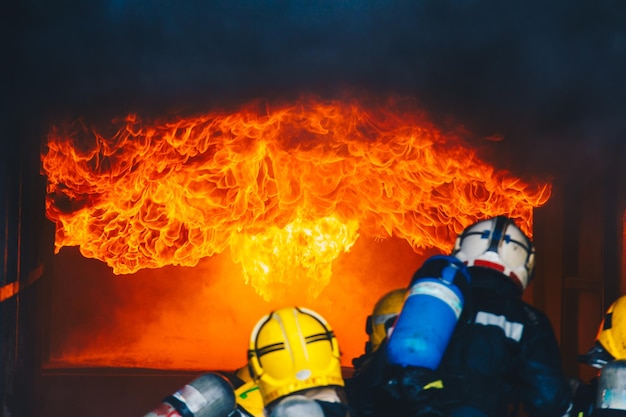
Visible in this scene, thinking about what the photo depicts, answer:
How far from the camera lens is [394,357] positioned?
329 centimetres

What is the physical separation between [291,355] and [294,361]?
0.03 m

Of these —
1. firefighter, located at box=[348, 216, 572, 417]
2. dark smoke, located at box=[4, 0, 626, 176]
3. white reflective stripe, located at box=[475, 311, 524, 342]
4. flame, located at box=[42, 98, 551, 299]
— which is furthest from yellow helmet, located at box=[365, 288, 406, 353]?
flame, located at box=[42, 98, 551, 299]

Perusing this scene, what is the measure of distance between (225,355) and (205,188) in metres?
2.42

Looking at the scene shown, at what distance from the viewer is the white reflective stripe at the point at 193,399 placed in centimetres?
372

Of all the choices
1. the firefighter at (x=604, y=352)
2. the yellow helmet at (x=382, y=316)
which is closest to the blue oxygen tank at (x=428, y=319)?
the firefighter at (x=604, y=352)

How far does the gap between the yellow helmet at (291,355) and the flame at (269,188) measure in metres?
5.55

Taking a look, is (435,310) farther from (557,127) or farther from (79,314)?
(79,314)

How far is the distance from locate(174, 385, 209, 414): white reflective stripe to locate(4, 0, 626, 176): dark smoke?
3786 mm

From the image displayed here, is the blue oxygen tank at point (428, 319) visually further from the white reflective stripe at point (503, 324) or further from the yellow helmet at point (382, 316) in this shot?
the yellow helmet at point (382, 316)

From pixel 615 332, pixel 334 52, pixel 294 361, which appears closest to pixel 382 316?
pixel 294 361

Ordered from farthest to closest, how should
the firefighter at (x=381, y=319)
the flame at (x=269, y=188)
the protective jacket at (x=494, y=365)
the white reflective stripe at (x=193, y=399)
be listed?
the flame at (x=269, y=188) → the firefighter at (x=381, y=319) → the white reflective stripe at (x=193, y=399) → the protective jacket at (x=494, y=365)

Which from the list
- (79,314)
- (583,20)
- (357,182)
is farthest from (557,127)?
(79,314)

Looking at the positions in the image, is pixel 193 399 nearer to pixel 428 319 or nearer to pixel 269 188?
pixel 428 319

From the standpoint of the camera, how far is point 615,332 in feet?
13.2
